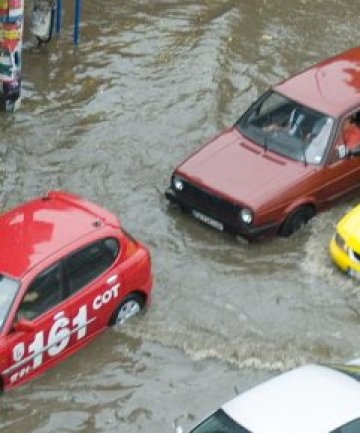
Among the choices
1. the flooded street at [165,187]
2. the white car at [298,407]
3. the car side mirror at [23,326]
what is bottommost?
the flooded street at [165,187]

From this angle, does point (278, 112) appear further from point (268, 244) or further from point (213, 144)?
point (268, 244)

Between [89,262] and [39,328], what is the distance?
977 millimetres

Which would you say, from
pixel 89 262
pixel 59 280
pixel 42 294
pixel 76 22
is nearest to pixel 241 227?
pixel 89 262

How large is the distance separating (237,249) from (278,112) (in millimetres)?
2096

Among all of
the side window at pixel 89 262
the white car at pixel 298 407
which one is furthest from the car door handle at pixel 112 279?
the white car at pixel 298 407

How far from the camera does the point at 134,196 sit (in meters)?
13.7

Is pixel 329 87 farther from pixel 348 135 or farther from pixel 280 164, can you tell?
pixel 280 164

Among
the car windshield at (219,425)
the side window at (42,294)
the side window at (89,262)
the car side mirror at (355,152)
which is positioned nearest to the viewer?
the car windshield at (219,425)

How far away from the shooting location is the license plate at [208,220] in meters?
12.7

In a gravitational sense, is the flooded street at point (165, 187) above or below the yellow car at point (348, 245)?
below

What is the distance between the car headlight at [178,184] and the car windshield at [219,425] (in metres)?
5.44

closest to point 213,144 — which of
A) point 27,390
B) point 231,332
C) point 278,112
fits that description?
point 278,112

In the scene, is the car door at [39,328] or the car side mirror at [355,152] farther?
the car side mirror at [355,152]

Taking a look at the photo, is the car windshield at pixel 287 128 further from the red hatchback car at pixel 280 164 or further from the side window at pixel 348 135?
the side window at pixel 348 135
